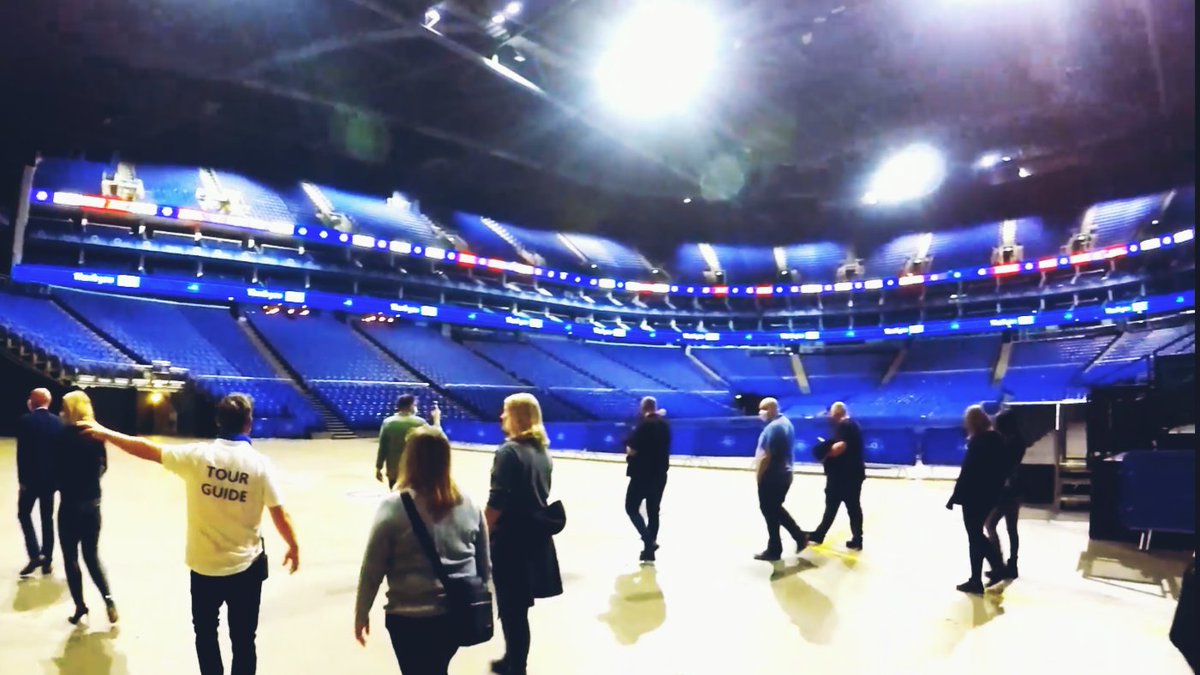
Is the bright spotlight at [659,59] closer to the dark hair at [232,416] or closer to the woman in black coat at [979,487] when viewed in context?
the woman in black coat at [979,487]

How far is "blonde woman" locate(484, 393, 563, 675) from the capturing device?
11.8 feet

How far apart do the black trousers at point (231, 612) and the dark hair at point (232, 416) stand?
66 centimetres

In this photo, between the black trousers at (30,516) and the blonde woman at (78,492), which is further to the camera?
the black trousers at (30,516)

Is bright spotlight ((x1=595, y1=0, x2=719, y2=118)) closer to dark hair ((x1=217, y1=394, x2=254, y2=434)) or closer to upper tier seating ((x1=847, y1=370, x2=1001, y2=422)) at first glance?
upper tier seating ((x1=847, y1=370, x2=1001, y2=422))

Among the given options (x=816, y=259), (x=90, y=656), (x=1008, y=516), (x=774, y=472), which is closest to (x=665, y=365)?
(x=816, y=259)

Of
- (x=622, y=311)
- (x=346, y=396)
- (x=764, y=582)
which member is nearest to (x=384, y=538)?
(x=764, y=582)

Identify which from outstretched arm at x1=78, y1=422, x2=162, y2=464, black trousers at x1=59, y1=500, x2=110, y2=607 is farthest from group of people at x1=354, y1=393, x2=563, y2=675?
black trousers at x1=59, y1=500, x2=110, y2=607

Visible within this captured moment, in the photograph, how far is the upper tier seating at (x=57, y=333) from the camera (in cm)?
1992

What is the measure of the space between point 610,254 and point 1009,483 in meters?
41.4

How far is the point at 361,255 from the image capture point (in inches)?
1403

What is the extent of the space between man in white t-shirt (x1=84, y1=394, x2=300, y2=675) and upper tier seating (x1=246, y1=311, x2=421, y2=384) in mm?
25643

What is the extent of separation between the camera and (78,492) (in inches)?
177

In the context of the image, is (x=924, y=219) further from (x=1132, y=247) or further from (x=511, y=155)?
(x=511, y=155)

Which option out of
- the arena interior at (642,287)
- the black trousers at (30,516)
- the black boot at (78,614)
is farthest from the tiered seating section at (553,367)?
the black boot at (78,614)
